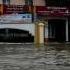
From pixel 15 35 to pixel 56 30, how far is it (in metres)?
4.93

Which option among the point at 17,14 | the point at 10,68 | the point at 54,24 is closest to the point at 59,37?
the point at 54,24

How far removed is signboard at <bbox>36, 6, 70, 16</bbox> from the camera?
4203cm

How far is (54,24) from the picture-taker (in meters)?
43.3

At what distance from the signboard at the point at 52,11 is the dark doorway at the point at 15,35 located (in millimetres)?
2823

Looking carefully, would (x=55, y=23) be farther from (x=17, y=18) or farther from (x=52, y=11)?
(x=17, y=18)

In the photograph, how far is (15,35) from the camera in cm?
4197

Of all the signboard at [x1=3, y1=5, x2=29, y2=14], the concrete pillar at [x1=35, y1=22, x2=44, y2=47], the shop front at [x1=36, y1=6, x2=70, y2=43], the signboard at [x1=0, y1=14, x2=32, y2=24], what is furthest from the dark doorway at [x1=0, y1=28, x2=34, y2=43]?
the concrete pillar at [x1=35, y1=22, x2=44, y2=47]

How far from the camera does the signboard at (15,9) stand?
41.9 meters

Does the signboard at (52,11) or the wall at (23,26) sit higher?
the signboard at (52,11)

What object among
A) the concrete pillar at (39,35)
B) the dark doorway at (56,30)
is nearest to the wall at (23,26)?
the dark doorway at (56,30)

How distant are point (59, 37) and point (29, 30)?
3.79m

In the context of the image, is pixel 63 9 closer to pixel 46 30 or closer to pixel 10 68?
pixel 46 30

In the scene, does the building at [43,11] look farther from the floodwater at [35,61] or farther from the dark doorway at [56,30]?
the floodwater at [35,61]

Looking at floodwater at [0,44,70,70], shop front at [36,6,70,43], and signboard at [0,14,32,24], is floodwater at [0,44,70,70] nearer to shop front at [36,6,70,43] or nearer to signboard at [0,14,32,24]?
signboard at [0,14,32,24]
